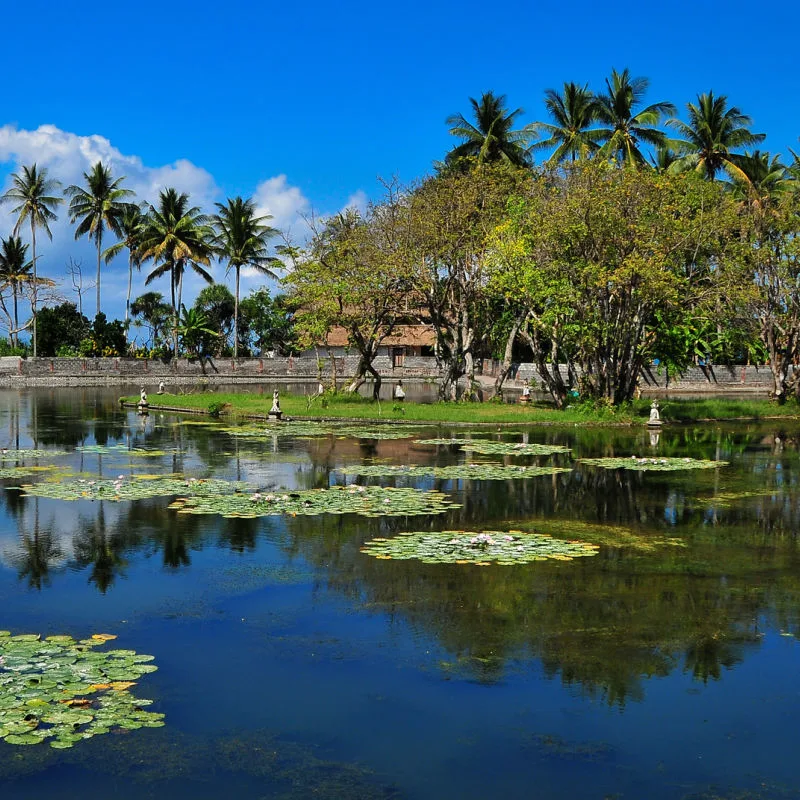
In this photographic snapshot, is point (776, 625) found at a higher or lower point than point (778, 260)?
lower

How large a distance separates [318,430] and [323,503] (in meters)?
14.4

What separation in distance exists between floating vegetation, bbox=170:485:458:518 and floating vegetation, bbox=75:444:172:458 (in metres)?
7.15

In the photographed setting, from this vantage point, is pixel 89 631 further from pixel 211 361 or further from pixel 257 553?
pixel 211 361

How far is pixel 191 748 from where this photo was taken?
7055 millimetres

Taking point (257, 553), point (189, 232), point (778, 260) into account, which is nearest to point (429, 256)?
point (778, 260)

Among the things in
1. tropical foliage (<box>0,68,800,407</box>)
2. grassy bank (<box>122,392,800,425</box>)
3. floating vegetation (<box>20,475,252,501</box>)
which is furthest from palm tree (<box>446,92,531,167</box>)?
floating vegetation (<box>20,475,252,501</box>)

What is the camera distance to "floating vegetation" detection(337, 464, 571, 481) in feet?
66.8

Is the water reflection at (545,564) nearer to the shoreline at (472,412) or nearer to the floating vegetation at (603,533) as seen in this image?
the floating vegetation at (603,533)

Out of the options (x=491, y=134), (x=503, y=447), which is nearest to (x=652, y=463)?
(x=503, y=447)

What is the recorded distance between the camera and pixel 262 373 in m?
82.6

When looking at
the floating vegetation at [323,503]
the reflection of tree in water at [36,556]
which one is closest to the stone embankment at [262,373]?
the floating vegetation at [323,503]

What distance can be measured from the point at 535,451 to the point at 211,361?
5962 centimetres

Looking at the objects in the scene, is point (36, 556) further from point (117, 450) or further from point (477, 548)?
point (117, 450)

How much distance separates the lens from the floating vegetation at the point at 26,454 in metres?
23.3
